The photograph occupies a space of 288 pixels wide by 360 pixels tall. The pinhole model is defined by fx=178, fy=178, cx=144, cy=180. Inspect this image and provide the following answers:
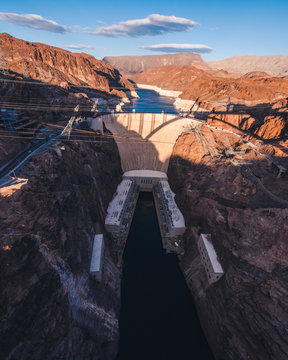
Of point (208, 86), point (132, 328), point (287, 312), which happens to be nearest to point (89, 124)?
point (132, 328)

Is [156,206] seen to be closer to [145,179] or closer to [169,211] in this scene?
[169,211]

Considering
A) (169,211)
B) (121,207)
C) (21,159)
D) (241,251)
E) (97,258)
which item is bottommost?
(169,211)

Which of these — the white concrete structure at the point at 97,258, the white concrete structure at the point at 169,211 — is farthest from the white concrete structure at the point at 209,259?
the white concrete structure at the point at 97,258

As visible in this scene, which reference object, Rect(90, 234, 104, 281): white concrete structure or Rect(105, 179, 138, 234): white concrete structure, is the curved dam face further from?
Rect(90, 234, 104, 281): white concrete structure

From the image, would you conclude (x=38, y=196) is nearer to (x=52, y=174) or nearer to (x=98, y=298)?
(x=52, y=174)

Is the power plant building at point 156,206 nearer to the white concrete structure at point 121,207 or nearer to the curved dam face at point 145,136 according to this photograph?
the white concrete structure at point 121,207

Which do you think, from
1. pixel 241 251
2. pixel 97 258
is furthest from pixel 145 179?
pixel 241 251

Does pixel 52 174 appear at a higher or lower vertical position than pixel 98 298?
higher
